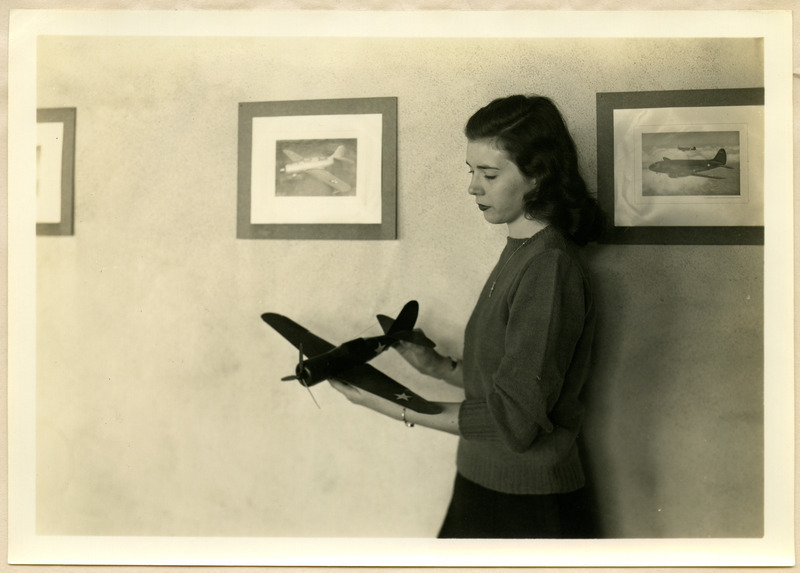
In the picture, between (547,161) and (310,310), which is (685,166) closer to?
(547,161)

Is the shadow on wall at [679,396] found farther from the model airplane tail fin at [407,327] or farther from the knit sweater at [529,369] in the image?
the model airplane tail fin at [407,327]

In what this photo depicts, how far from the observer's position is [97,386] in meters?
1.10

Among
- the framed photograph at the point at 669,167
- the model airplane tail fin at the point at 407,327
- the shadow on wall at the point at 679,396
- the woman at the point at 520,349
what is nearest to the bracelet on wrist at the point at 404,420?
the woman at the point at 520,349

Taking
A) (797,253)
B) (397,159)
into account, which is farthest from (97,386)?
(797,253)

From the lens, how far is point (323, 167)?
3.47ft

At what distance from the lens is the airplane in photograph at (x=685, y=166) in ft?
3.43

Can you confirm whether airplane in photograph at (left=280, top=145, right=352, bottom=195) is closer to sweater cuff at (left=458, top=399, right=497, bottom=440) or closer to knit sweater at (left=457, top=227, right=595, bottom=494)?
knit sweater at (left=457, top=227, right=595, bottom=494)

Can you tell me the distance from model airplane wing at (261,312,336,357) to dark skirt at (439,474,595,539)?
1.02 feet

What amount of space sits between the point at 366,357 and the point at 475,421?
20 cm

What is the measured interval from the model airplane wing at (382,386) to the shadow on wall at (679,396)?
0.26 metres

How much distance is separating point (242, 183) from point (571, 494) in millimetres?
721

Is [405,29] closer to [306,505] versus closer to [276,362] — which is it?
[276,362]

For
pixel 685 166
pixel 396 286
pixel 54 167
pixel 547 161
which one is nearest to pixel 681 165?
pixel 685 166

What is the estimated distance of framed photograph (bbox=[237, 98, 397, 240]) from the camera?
3.47 feet
